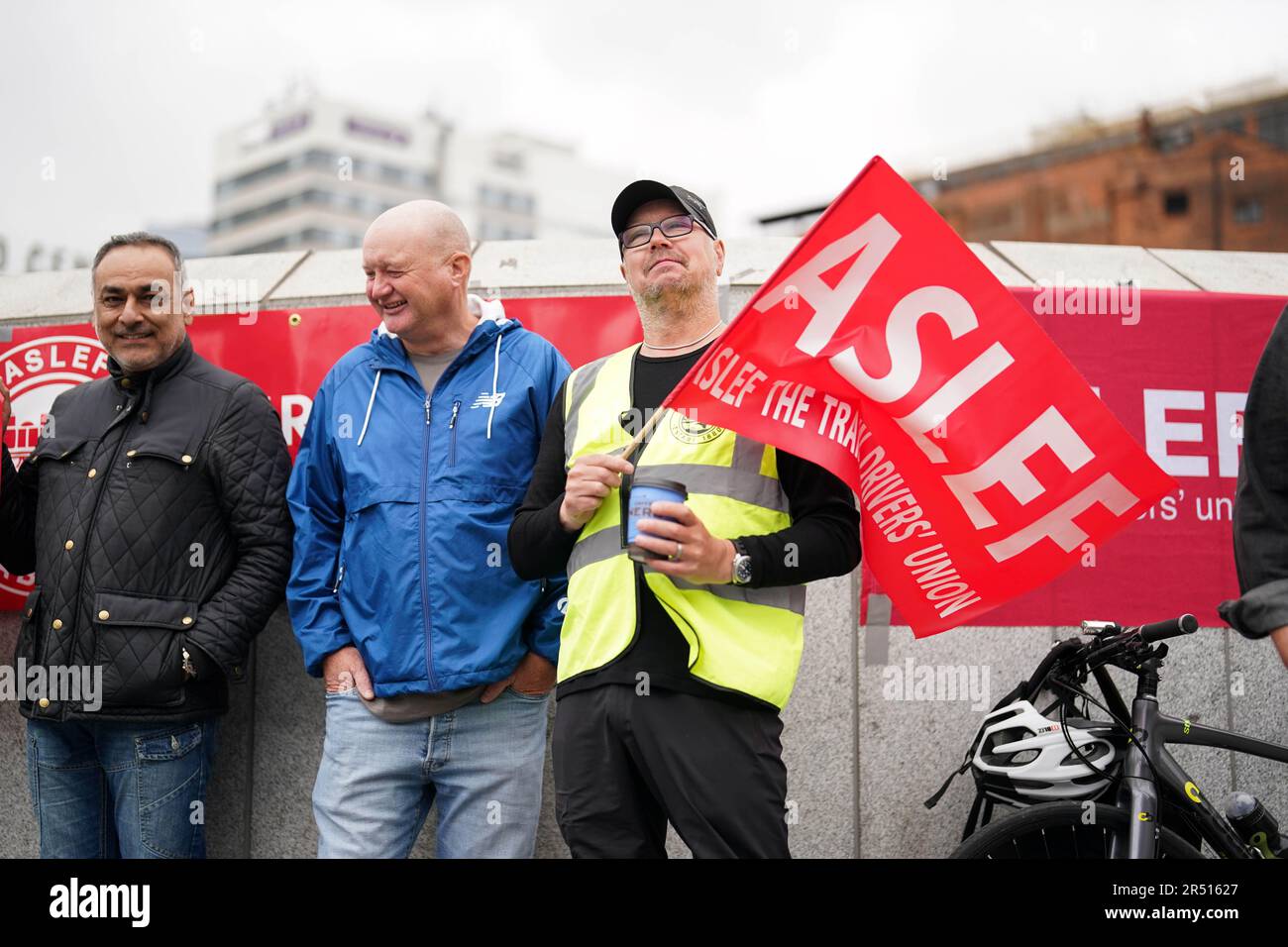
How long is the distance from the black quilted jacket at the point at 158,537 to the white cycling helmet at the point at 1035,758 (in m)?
2.41

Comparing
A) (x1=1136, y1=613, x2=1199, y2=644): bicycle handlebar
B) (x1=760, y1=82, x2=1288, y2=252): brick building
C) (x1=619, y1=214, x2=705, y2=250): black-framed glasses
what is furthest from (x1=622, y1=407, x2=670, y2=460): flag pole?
(x1=760, y1=82, x2=1288, y2=252): brick building

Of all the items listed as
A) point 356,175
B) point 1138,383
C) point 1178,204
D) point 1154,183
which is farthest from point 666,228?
point 356,175

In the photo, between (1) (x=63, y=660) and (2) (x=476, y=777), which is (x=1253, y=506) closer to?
(2) (x=476, y=777)

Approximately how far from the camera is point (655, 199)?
139 inches

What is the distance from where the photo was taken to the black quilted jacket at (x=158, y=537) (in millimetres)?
3939

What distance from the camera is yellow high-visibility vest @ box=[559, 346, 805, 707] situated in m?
3.14

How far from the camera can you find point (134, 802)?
13.1 feet

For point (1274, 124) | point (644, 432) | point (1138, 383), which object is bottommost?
point (644, 432)

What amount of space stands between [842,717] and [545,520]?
1844mm

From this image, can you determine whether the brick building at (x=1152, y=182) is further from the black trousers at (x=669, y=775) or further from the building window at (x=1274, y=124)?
the black trousers at (x=669, y=775)

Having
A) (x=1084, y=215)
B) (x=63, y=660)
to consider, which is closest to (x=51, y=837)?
(x=63, y=660)

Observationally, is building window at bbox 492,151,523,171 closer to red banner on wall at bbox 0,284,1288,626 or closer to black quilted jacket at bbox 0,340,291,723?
red banner on wall at bbox 0,284,1288,626

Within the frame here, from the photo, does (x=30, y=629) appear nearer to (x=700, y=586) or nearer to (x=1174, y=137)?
(x=700, y=586)

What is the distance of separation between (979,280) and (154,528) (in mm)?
2664
